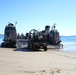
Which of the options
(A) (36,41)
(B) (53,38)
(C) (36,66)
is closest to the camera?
(C) (36,66)

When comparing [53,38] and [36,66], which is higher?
[53,38]

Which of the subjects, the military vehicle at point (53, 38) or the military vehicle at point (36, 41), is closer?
the military vehicle at point (36, 41)

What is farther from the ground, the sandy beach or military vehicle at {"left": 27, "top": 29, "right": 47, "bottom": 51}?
military vehicle at {"left": 27, "top": 29, "right": 47, "bottom": 51}

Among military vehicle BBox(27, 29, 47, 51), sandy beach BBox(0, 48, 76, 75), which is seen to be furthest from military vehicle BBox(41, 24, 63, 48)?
sandy beach BBox(0, 48, 76, 75)

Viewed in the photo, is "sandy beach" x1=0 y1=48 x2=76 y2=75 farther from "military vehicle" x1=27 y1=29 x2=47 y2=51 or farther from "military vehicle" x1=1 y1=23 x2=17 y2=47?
"military vehicle" x1=1 y1=23 x2=17 y2=47

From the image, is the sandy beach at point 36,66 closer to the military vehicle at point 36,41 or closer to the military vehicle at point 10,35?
the military vehicle at point 36,41

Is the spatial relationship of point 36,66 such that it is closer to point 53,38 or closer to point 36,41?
point 36,41

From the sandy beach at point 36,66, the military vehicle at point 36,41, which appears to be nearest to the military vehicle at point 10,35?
the military vehicle at point 36,41

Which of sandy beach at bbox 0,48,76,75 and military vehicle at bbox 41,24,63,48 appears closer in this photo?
sandy beach at bbox 0,48,76,75

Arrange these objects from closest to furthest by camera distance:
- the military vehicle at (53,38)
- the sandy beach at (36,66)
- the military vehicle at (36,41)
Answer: the sandy beach at (36,66) → the military vehicle at (36,41) → the military vehicle at (53,38)

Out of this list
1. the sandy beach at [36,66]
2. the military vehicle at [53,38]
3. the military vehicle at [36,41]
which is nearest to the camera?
the sandy beach at [36,66]

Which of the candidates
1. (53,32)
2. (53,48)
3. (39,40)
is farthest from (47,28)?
(39,40)

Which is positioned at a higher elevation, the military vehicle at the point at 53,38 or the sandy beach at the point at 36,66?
the military vehicle at the point at 53,38

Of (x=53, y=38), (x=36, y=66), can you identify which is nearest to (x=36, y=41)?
(x=53, y=38)
